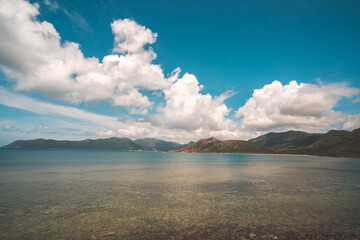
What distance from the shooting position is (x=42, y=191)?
33156mm

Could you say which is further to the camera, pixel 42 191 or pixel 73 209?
pixel 42 191

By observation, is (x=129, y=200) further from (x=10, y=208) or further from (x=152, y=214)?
(x=10, y=208)

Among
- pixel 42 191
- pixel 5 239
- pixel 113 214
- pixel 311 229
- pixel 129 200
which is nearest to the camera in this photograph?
pixel 5 239

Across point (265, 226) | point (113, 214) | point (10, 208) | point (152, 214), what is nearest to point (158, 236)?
point (152, 214)

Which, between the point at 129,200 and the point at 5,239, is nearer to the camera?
the point at 5,239

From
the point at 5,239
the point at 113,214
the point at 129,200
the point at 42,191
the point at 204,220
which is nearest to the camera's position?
the point at 5,239

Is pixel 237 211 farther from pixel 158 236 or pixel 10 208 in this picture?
pixel 10 208

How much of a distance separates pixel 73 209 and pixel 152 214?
10971 mm

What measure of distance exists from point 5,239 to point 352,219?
118 feet

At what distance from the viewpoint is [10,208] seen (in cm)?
2348

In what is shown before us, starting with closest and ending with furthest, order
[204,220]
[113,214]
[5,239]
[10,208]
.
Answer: [5,239] < [204,220] < [113,214] < [10,208]

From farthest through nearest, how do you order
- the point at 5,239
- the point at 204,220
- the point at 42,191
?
the point at 42,191
the point at 204,220
the point at 5,239

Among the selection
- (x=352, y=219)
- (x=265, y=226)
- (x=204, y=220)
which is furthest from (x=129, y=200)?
(x=352, y=219)

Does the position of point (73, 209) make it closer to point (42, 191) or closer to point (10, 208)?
point (10, 208)
